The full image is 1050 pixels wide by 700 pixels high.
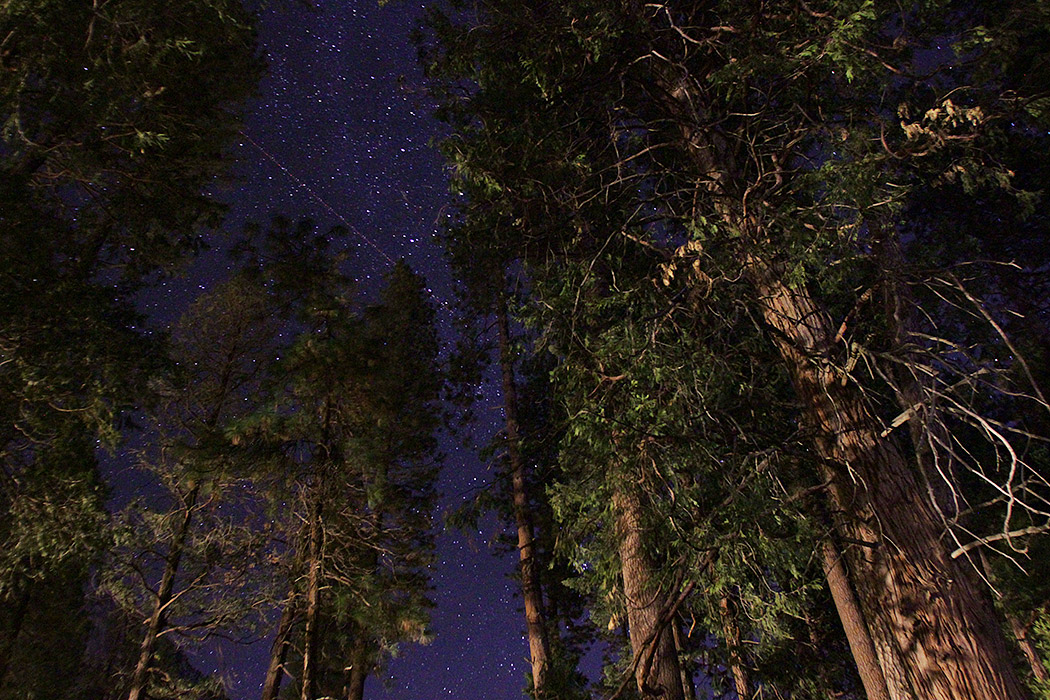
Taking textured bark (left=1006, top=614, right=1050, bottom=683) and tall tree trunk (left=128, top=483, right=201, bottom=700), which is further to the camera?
textured bark (left=1006, top=614, right=1050, bottom=683)

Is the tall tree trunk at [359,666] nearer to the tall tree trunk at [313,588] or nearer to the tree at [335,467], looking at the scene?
the tree at [335,467]

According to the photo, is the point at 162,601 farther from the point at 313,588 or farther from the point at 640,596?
the point at 640,596

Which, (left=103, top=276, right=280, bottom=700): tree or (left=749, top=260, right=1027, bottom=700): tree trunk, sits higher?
(left=749, top=260, right=1027, bottom=700): tree trunk

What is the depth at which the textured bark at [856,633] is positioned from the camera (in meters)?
6.48

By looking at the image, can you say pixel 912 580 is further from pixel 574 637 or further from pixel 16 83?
pixel 574 637

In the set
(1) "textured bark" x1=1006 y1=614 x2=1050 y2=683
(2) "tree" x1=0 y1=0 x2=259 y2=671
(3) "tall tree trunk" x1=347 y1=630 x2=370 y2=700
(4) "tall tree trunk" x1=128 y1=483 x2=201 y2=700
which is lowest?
(1) "textured bark" x1=1006 y1=614 x2=1050 y2=683

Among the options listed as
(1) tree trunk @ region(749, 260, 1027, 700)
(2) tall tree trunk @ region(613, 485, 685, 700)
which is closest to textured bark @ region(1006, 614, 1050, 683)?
(2) tall tree trunk @ region(613, 485, 685, 700)

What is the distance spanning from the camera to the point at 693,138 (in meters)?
6.04

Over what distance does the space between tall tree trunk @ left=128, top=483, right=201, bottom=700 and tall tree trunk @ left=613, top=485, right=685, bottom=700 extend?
6.73 meters

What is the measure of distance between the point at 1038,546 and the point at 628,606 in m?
7.49

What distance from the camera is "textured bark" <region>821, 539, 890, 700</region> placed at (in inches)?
255

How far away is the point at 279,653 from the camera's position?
8.67 m

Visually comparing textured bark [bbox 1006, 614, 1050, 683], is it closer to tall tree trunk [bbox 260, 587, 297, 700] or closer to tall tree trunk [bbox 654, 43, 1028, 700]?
tall tree trunk [bbox 654, 43, 1028, 700]

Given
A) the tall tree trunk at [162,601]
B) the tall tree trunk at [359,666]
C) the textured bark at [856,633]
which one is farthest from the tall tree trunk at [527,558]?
the tall tree trunk at [162,601]
